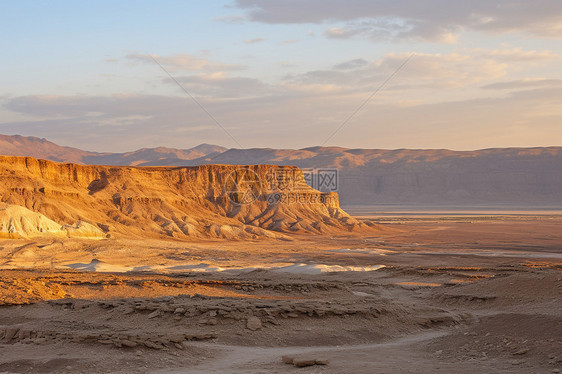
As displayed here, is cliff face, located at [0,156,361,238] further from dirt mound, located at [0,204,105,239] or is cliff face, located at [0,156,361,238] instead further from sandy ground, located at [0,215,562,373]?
sandy ground, located at [0,215,562,373]

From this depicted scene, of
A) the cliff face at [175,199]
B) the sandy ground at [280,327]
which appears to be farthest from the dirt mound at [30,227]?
the sandy ground at [280,327]

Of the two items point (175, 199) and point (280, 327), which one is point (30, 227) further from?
point (280, 327)

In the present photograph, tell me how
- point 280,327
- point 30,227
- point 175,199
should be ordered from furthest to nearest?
point 175,199 < point 30,227 < point 280,327

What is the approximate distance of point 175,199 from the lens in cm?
8706

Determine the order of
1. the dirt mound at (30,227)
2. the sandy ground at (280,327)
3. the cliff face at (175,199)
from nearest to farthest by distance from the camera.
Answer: the sandy ground at (280,327)
the dirt mound at (30,227)
the cliff face at (175,199)

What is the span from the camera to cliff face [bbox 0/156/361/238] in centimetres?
7219

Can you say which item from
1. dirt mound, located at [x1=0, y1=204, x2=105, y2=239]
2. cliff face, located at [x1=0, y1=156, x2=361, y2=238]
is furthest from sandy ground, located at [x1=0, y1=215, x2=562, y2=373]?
cliff face, located at [x1=0, y1=156, x2=361, y2=238]

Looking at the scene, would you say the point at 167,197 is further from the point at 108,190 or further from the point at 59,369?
the point at 59,369

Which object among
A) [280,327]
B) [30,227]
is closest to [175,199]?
[30,227]

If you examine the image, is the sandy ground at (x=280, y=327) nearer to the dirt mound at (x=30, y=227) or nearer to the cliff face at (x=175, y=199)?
the dirt mound at (x=30, y=227)

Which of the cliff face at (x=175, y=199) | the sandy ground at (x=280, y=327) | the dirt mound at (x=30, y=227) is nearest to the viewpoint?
the sandy ground at (x=280, y=327)

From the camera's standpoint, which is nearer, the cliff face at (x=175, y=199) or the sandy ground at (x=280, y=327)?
the sandy ground at (x=280, y=327)

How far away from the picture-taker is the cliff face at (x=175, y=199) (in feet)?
237

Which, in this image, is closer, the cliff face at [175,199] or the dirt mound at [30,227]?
the dirt mound at [30,227]
